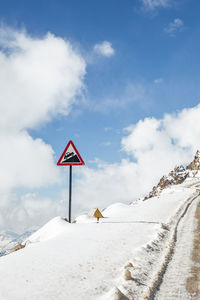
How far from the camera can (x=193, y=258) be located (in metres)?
9.12

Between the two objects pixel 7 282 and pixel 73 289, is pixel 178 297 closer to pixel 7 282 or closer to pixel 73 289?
pixel 73 289

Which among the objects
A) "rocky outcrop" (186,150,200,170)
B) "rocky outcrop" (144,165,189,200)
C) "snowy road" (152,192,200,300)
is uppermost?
"rocky outcrop" (186,150,200,170)

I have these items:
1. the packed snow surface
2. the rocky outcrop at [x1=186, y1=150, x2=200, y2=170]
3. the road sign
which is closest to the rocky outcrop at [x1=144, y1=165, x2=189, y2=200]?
the rocky outcrop at [x1=186, y1=150, x2=200, y2=170]

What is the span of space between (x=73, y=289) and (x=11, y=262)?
3.28 m

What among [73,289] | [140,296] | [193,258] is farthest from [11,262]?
[193,258]

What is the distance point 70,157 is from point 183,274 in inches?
366

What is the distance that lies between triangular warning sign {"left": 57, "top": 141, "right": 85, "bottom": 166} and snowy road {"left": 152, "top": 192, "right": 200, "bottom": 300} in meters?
6.94

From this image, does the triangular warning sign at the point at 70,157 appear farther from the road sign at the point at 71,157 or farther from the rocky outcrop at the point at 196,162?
the rocky outcrop at the point at 196,162

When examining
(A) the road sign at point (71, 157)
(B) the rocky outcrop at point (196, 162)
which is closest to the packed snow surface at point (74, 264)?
(A) the road sign at point (71, 157)

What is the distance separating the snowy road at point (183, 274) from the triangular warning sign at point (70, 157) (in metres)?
6.94

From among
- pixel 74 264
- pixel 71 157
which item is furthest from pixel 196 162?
pixel 74 264

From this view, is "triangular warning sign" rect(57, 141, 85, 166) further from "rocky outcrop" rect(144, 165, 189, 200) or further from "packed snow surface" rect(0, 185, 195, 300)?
"rocky outcrop" rect(144, 165, 189, 200)

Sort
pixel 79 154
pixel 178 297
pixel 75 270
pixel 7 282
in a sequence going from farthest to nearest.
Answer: pixel 79 154 → pixel 75 270 → pixel 7 282 → pixel 178 297

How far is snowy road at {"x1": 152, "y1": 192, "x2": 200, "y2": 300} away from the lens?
6363 millimetres
